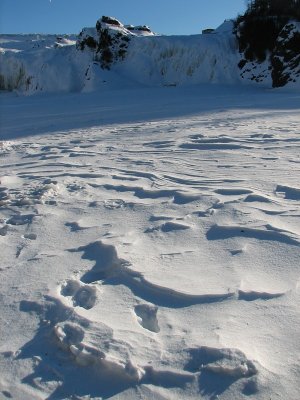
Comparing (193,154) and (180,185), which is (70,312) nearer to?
(180,185)

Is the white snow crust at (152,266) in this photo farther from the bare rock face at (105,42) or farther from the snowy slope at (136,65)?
the bare rock face at (105,42)

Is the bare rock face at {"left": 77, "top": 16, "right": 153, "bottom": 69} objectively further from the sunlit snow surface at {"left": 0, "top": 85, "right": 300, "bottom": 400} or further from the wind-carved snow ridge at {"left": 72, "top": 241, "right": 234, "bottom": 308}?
the wind-carved snow ridge at {"left": 72, "top": 241, "right": 234, "bottom": 308}

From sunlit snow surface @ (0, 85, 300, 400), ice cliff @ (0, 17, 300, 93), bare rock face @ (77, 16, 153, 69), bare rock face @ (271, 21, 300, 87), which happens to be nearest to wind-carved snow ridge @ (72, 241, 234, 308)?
sunlit snow surface @ (0, 85, 300, 400)

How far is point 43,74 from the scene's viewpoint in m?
12.3

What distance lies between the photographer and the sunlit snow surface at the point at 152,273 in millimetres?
1374

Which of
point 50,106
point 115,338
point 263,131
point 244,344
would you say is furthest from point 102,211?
point 50,106

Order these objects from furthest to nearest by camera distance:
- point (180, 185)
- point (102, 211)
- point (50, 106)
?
point (50, 106), point (180, 185), point (102, 211)

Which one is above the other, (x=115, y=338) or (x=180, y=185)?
(x=180, y=185)

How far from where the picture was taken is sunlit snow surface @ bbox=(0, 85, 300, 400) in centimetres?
137

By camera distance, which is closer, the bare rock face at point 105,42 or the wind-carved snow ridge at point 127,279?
the wind-carved snow ridge at point 127,279

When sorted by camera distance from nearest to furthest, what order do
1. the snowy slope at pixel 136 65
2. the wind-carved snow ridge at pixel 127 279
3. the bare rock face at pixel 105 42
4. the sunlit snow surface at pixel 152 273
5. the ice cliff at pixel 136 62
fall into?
the sunlit snow surface at pixel 152 273 → the wind-carved snow ridge at pixel 127 279 → the ice cliff at pixel 136 62 → the snowy slope at pixel 136 65 → the bare rock face at pixel 105 42

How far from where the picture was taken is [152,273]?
6.38ft

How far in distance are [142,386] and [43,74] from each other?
12197mm

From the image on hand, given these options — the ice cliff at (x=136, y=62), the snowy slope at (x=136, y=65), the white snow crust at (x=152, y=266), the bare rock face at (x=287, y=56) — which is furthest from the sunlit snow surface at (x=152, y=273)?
the snowy slope at (x=136, y=65)
